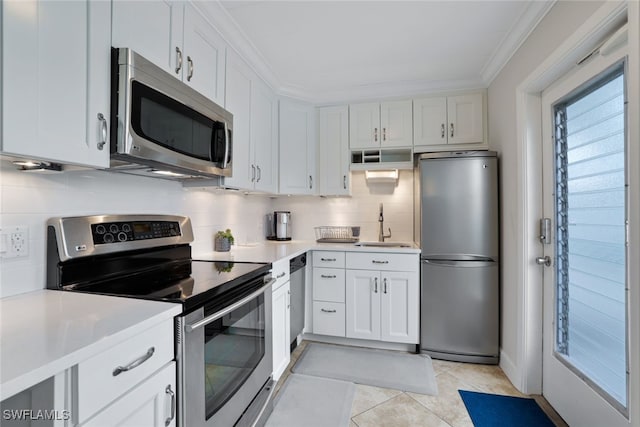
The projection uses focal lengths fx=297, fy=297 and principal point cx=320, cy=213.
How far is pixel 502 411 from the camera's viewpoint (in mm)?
1822

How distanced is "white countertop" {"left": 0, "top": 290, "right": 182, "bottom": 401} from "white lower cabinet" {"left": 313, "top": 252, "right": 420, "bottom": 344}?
5.98 ft

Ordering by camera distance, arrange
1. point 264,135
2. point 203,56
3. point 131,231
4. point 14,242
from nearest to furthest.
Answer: point 14,242 < point 131,231 < point 203,56 < point 264,135

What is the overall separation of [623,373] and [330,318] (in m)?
1.89

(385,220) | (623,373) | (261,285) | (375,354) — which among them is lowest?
(375,354)

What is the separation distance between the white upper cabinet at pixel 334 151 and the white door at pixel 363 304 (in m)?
0.89

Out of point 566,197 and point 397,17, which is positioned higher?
point 397,17

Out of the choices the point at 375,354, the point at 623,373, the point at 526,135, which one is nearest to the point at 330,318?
the point at 375,354

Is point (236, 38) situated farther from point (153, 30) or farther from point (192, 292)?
point (192, 292)

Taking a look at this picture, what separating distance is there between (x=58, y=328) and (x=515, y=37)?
2.81 m

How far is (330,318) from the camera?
2.72m

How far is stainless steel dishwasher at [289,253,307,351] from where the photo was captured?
2410 millimetres

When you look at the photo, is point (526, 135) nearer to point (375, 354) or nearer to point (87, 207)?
point (375, 354)

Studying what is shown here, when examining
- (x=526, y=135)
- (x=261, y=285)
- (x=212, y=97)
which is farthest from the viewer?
(x=526, y=135)

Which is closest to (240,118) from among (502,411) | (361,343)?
(361,343)
